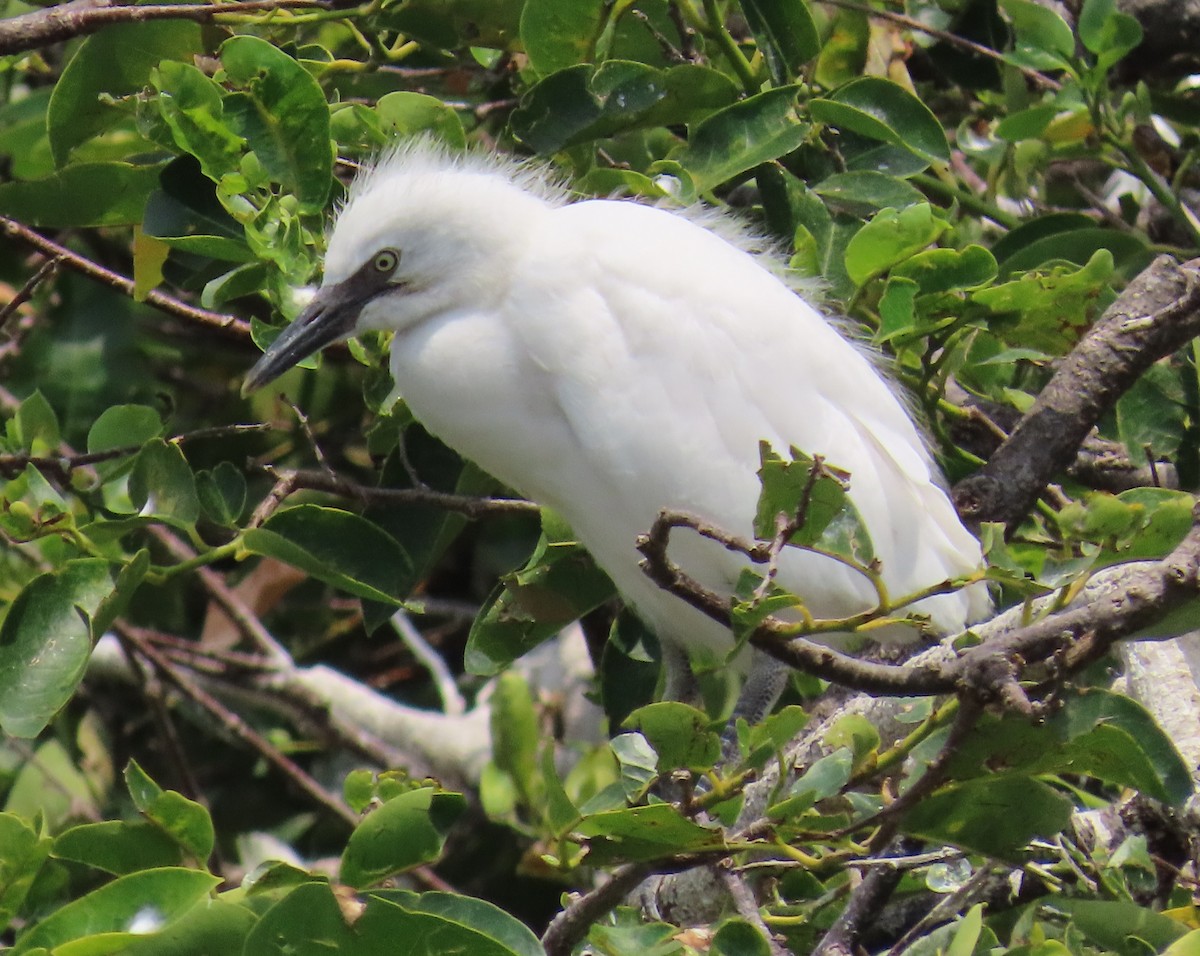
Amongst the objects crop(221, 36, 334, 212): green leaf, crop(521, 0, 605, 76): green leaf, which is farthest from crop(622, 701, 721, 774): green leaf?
crop(521, 0, 605, 76): green leaf

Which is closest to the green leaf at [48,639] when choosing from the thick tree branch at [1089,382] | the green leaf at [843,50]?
the thick tree branch at [1089,382]

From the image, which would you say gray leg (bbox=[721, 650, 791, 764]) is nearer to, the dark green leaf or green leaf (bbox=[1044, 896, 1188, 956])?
the dark green leaf

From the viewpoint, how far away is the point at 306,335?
2.48 metres

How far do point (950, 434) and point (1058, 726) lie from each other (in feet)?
4.43

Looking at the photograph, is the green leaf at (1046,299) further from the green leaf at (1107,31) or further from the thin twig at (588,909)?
the thin twig at (588,909)

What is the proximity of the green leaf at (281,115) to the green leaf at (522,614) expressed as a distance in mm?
663

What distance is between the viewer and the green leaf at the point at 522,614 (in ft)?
8.08

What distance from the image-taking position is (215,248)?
87.6 inches

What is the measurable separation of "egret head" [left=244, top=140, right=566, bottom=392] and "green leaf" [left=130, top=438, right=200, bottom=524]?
1.15 feet

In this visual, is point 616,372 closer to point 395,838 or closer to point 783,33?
point 783,33

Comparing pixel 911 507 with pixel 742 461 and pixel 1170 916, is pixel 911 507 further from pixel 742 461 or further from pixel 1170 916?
pixel 1170 916

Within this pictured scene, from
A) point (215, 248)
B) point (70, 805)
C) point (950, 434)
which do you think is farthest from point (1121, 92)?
point (70, 805)

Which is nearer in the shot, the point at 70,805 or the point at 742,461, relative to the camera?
the point at 742,461

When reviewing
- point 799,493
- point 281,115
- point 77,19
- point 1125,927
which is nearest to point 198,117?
point 281,115
